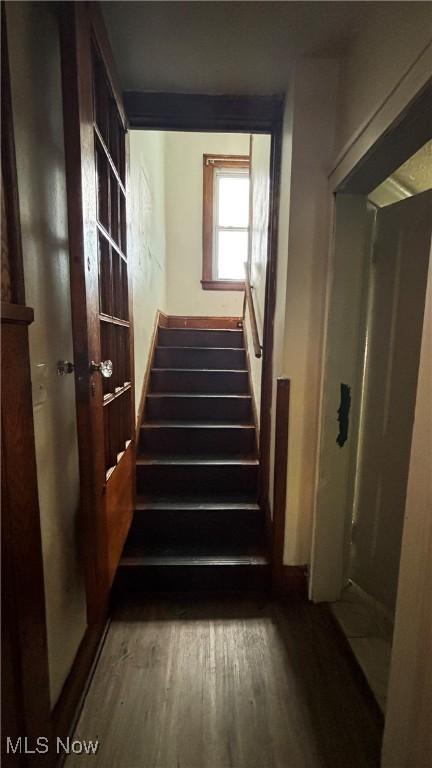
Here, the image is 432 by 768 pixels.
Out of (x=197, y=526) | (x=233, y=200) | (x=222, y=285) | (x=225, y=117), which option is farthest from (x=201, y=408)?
(x=233, y=200)

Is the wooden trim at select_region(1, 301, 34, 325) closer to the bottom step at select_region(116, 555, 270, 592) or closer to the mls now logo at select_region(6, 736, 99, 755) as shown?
the mls now logo at select_region(6, 736, 99, 755)

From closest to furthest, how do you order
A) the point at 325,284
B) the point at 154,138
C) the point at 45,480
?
the point at 45,480
the point at 325,284
the point at 154,138

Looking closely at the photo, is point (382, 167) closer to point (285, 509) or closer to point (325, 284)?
point (325, 284)

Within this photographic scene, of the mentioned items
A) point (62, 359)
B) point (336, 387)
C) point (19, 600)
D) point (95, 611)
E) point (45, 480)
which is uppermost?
point (62, 359)

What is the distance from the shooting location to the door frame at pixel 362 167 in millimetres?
811

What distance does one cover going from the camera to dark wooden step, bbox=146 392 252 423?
2268mm

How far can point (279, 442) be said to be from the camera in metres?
1.48

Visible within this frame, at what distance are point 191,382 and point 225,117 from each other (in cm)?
152

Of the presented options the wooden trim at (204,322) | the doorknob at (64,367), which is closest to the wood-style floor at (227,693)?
the doorknob at (64,367)

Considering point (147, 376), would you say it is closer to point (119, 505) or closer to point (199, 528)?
point (199, 528)

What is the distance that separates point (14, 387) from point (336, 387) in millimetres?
1145

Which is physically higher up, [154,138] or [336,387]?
[154,138]

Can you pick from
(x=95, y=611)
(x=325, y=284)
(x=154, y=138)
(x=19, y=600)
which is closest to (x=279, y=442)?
(x=325, y=284)

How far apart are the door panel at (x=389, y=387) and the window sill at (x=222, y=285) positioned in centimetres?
248
